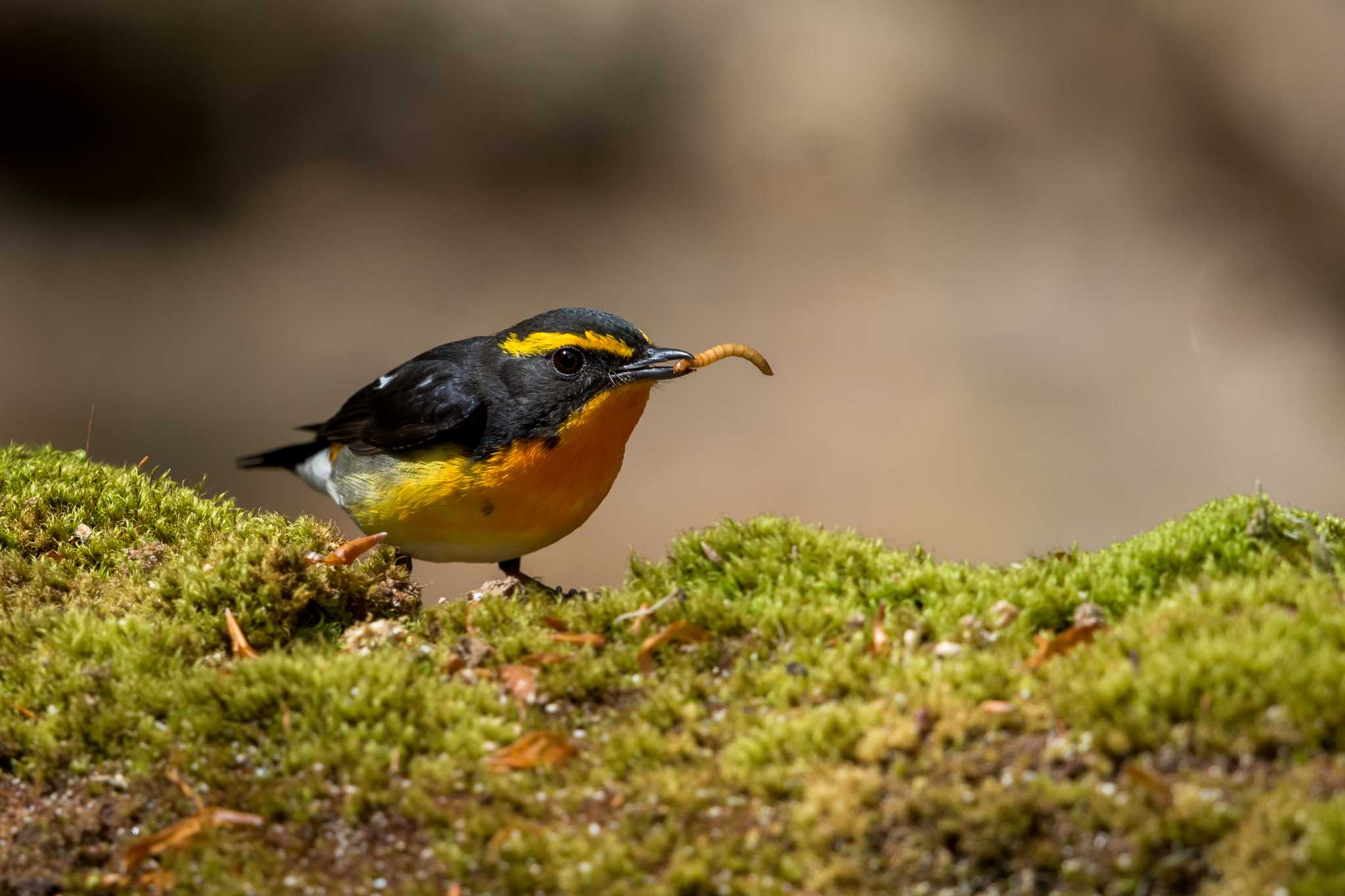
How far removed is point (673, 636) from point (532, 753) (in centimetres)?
68

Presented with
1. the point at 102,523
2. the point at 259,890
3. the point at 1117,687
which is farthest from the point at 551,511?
the point at 1117,687

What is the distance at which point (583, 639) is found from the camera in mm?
3781

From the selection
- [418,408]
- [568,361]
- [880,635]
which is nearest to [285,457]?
[418,408]

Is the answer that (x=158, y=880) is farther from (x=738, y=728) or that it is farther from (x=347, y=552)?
(x=347, y=552)

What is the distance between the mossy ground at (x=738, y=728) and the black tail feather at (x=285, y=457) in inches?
96.5

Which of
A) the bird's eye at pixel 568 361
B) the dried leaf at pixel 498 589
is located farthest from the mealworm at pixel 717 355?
the dried leaf at pixel 498 589

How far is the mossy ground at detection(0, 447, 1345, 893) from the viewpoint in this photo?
2.67 meters

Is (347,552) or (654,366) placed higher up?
(654,366)

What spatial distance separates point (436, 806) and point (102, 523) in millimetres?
3007

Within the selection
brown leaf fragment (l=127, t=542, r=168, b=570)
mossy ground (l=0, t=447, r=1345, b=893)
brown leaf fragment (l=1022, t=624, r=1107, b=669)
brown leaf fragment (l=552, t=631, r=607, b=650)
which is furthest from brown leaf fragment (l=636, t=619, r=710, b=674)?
brown leaf fragment (l=127, t=542, r=168, b=570)

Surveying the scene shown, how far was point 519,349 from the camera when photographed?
17.6ft

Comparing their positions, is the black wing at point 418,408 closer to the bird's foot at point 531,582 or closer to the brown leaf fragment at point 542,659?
the bird's foot at point 531,582

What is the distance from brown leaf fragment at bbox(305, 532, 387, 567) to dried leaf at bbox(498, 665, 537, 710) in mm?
1193

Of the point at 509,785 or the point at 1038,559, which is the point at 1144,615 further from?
the point at 509,785
